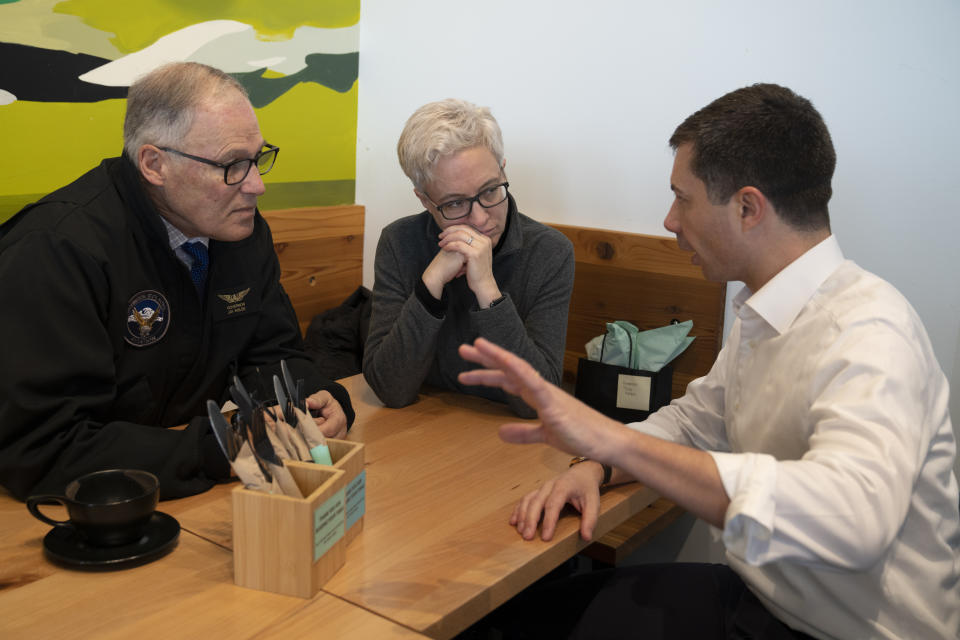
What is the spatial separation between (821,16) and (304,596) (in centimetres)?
200

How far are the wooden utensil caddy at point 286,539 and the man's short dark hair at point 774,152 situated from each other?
79cm

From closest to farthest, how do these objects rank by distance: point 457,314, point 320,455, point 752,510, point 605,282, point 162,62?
point 752,510 → point 320,455 → point 457,314 → point 162,62 → point 605,282

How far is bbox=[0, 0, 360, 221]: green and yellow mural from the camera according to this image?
6.84 ft

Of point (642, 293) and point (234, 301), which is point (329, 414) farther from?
point (642, 293)

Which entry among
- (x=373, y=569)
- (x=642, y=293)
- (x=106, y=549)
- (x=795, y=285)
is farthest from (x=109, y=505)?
(x=642, y=293)

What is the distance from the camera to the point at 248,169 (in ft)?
5.68

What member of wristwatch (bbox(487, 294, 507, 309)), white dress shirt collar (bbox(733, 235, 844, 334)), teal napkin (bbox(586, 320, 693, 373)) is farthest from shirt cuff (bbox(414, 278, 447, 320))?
white dress shirt collar (bbox(733, 235, 844, 334))

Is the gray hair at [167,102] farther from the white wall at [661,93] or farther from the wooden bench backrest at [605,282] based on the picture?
the white wall at [661,93]

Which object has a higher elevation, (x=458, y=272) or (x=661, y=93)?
(x=661, y=93)

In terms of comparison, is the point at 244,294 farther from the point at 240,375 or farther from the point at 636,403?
the point at 636,403

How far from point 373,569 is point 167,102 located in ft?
3.37

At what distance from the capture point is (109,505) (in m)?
1.14

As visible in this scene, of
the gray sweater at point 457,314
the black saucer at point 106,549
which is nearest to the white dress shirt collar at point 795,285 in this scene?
the gray sweater at point 457,314

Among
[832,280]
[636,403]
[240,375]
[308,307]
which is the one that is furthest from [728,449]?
[308,307]
